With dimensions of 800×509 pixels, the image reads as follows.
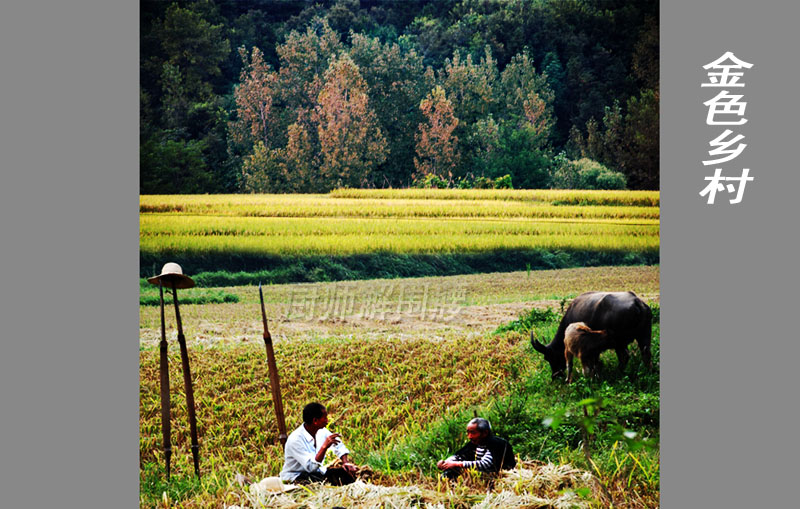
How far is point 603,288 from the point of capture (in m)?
8.80

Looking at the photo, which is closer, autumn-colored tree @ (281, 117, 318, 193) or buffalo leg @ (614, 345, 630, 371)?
buffalo leg @ (614, 345, 630, 371)

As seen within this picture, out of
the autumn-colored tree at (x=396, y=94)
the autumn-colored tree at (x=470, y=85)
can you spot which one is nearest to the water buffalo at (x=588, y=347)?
the autumn-colored tree at (x=396, y=94)

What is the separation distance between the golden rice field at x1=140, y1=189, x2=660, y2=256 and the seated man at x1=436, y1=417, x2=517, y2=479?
178 cm

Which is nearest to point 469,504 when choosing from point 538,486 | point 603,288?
point 538,486

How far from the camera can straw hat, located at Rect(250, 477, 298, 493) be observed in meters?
7.60

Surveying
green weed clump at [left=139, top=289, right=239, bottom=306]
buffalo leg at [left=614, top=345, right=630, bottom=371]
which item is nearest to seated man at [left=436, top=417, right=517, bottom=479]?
buffalo leg at [left=614, top=345, right=630, bottom=371]

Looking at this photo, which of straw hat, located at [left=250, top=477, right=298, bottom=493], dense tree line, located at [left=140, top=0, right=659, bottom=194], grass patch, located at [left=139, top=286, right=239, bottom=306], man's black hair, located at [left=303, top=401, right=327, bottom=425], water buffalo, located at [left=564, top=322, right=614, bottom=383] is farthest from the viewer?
dense tree line, located at [left=140, top=0, right=659, bottom=194]

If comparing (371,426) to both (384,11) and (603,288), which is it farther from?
(384,11)

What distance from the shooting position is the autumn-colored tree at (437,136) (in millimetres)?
9281

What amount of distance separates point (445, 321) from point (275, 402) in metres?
1.61

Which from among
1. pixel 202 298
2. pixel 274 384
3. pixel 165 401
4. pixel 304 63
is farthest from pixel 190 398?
pixel 304 63

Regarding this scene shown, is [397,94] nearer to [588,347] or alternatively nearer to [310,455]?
[588,347]

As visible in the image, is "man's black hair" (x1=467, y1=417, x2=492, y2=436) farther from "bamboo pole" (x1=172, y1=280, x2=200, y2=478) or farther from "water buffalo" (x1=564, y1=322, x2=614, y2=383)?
"bamboo pole" (x1=172, y1=280, x2=200, y2=478)

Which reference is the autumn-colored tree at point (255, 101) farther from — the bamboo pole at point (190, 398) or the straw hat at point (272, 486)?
the straw hat at point (272, 486)
